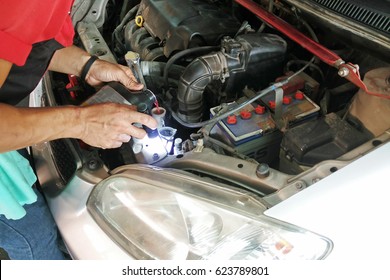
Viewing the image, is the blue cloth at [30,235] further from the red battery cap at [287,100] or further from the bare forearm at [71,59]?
the red battery cap at [287,100]

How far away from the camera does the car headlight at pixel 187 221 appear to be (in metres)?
0.92

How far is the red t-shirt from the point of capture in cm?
84

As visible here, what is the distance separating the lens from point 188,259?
39.3 inches

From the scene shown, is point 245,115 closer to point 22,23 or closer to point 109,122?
point 109,122

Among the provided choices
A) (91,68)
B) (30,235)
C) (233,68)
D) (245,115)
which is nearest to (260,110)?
(245,115)

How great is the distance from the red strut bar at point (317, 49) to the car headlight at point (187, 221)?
19.6 inches

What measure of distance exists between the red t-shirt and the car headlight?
41cm

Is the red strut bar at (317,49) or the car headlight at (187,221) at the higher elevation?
the red strut bar at (317,49)

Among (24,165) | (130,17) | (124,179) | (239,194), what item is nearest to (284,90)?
(239,194)

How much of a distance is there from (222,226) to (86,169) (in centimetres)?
49

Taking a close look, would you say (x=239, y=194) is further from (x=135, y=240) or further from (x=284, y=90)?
(x=284, y=90)

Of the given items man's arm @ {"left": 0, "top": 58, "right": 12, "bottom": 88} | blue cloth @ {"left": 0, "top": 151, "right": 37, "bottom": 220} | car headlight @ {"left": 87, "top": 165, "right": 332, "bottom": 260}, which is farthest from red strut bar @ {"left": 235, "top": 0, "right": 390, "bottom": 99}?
blue cloth @ {"left": 0, "top": 151, "right": 37, "bottom": 220}

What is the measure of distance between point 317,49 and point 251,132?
348 millimetres

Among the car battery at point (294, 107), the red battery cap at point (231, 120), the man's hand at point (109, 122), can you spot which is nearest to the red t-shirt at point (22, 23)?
the man's hand at point (109, 122)
